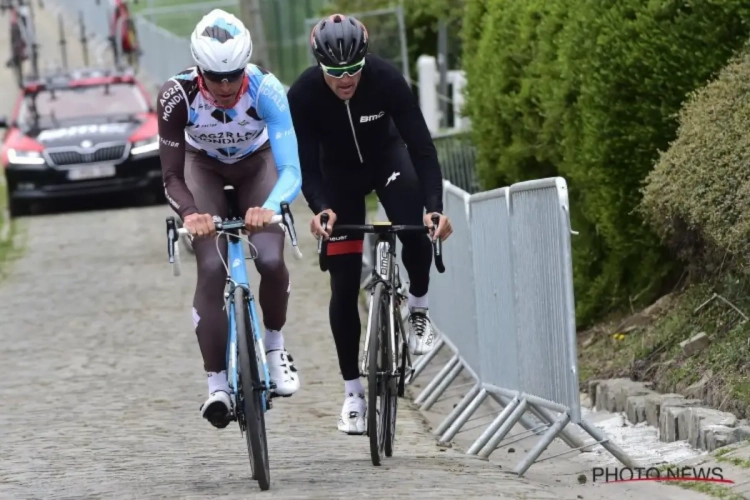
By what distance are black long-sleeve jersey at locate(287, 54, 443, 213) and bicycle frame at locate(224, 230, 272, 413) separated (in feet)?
2.48

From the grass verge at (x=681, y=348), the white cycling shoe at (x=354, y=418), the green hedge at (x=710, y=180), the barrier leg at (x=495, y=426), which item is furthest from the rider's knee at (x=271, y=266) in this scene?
the green hedge at (x=710, y=180)

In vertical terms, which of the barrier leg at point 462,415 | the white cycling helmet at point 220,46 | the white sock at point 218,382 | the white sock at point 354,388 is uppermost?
the white cycling helmet at point 220,46

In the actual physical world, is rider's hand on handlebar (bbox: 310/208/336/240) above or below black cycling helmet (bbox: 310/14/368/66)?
below

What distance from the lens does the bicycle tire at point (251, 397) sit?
727cm

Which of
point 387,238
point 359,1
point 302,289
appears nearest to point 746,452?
point 387,238

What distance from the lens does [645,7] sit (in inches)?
406

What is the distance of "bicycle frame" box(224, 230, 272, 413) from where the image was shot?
7.51 meters

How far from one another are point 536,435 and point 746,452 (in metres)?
2.74

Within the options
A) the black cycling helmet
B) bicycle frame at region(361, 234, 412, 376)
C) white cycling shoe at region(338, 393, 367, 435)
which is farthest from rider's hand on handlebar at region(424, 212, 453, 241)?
white cycling shoe at region(338, 393, 367, 435)

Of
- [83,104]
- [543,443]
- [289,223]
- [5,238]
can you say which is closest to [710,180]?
[543,443]

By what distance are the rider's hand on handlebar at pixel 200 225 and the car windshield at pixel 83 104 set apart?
1679cm

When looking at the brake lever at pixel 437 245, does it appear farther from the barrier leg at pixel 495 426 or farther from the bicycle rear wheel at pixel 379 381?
the barrier leg at pixel 495 426

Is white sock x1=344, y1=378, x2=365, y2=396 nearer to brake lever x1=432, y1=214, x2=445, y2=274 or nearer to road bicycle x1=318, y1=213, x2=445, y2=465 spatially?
road bicycle x1=318, y1=213, x2=445, y2=465

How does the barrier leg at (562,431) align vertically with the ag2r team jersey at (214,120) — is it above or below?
below
